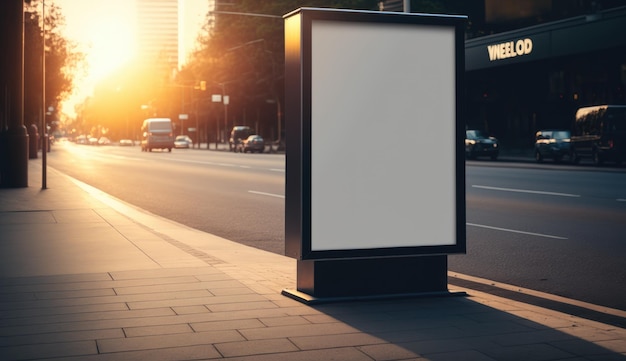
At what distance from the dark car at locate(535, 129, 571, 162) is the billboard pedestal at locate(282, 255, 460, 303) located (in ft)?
104

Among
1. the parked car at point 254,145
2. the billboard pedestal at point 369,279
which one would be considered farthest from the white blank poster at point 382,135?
the parked car at point 254,145

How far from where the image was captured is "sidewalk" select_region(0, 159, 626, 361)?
5.21 m

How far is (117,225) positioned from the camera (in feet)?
41.9

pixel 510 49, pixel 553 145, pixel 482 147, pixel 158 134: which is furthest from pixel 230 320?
pixel 158 134

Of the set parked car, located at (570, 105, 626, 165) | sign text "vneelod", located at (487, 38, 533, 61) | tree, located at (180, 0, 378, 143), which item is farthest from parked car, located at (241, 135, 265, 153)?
parked car, located at (570, 105, 626, 165)

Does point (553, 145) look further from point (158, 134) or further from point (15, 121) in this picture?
point (158, 134)

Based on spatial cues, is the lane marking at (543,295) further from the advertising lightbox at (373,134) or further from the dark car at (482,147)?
the dark car at (482,147)

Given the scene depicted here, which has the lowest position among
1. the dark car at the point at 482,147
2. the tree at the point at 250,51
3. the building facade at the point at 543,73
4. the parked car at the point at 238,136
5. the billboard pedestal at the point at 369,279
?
the billboard pedestal at the point at 369,279

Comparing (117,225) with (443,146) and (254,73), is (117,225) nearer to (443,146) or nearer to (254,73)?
(443,146)

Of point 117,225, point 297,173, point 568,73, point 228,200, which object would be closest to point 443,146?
point 297,173

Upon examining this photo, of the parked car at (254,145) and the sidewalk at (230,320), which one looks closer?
the sidewalk at (230,320)

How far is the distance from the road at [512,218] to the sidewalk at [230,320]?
1811 millimetres

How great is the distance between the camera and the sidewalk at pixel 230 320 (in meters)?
5.21

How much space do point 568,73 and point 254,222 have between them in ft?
120
